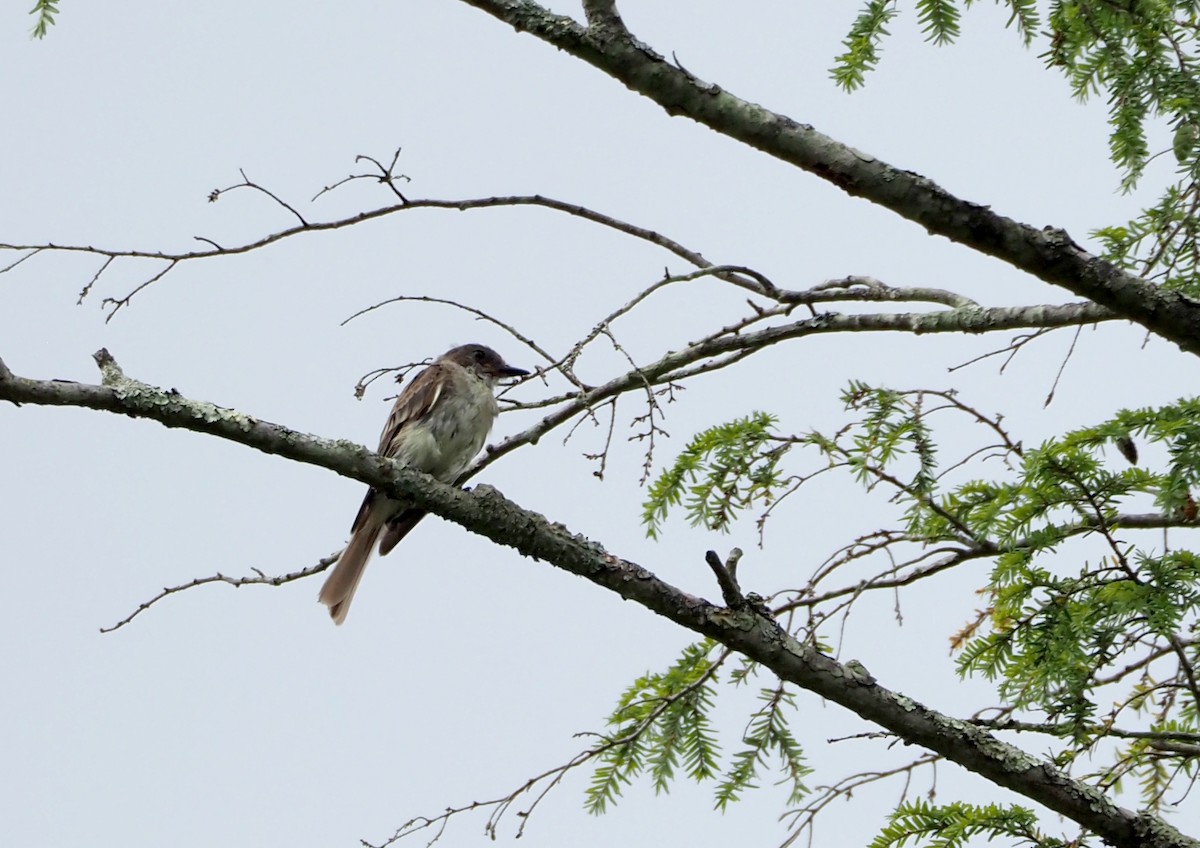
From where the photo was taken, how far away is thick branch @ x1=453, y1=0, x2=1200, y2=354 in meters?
2.82

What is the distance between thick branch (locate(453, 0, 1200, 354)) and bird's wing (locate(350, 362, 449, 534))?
3.53 meters

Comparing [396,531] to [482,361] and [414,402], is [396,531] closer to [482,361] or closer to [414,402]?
[414,402]

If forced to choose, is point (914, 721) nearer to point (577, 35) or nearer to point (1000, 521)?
point (1000, 521)

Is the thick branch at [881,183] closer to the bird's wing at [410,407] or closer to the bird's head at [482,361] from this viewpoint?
the bird's wing at [410,407]

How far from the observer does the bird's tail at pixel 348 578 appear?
623 cm

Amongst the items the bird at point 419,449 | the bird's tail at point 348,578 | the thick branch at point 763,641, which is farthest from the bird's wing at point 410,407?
the thick branch at point 763,641

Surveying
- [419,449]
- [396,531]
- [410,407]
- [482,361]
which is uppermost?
[482,361]

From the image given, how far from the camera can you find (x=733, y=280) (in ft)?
13.3

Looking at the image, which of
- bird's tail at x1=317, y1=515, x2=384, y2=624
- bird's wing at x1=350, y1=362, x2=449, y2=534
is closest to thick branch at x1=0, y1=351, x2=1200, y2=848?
bird's wing at x1=350, y1=362, x2=449, y2=534

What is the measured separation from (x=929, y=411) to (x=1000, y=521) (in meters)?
0.49

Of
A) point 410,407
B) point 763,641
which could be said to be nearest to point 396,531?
point 410,407

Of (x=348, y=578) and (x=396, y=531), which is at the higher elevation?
(x=396, y=531)

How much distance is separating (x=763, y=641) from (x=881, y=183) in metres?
1.08

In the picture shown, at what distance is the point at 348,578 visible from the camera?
6.27 m
